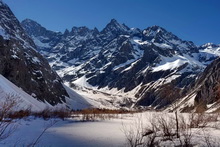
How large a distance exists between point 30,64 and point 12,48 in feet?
27.7

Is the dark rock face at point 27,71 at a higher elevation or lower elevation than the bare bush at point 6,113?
higher

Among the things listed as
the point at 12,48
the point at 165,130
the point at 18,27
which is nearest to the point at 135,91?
the point at 18,27

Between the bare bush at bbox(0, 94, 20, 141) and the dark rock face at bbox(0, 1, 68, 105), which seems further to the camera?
the dark rock face at bbox(0, 1, 68, 105)

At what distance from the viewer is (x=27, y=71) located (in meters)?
73.9

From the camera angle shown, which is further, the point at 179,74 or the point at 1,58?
the point at 179,74

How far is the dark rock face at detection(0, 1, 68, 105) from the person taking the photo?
68375 mm

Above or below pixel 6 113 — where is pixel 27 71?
above

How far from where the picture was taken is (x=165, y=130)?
9016 millimetres

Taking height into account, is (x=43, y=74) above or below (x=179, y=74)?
below

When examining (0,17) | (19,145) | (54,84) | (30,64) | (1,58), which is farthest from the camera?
(0,17)

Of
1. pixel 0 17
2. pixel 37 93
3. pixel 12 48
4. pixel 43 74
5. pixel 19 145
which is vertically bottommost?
pixel 19 145

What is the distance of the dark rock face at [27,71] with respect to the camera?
68375 mm

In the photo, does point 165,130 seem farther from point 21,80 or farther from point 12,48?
point 12,48

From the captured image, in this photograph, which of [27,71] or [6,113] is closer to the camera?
[6,113]
